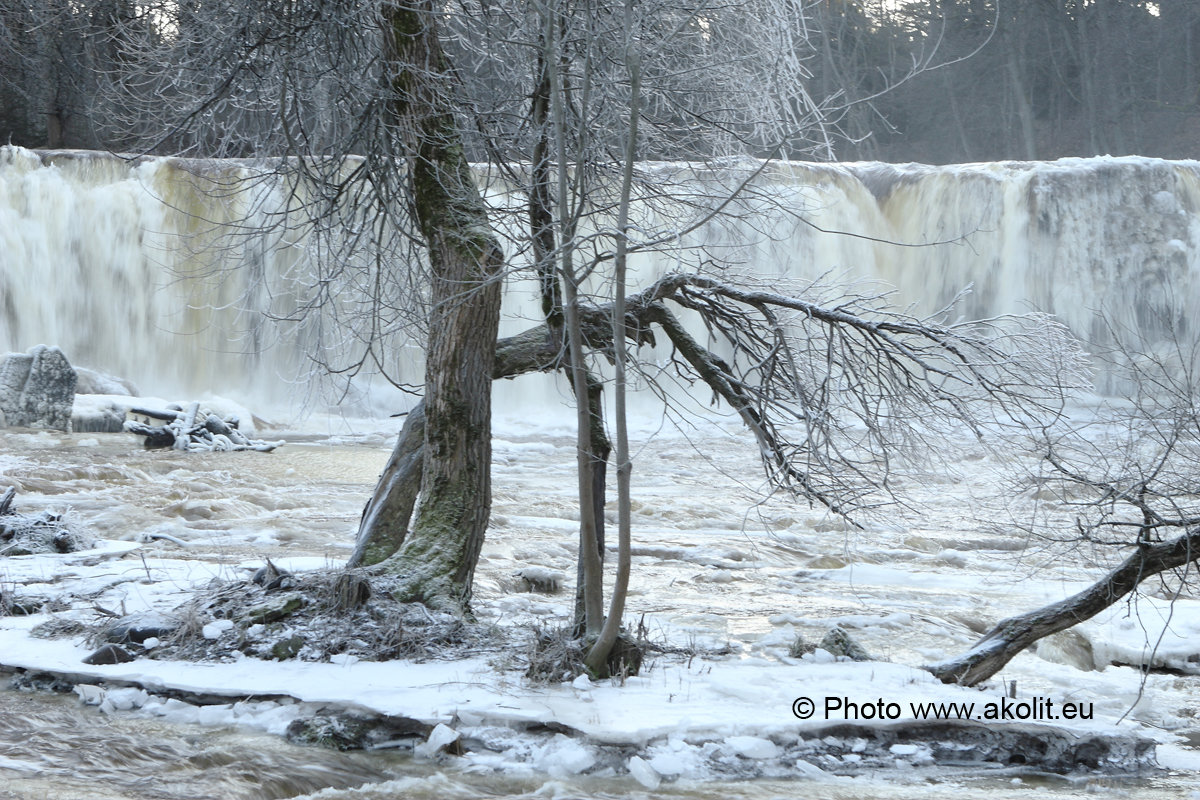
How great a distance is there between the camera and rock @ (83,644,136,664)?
18.0 feet

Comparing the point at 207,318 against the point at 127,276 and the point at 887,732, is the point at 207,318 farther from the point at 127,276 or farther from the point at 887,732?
the point at 887,732

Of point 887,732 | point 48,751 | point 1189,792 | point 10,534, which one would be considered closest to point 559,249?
point 887,732

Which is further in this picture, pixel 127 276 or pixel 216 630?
pixel 127 276

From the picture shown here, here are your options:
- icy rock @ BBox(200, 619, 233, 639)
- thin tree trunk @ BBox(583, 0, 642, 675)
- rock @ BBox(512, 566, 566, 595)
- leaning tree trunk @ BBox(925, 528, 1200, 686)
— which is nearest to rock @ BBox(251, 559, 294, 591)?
icy rock @ BBox(200, 619, 233, 639)

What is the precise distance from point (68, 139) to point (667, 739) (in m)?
27.3

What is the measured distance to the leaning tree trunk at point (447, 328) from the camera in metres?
6.06

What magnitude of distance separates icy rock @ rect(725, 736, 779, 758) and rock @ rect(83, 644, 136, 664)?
9.39 ft

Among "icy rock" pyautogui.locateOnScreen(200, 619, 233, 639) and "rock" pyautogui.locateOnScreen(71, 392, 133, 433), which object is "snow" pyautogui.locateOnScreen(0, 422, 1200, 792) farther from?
"rock" pyautogui.locateOnScreen(71, 392, 133, 433)

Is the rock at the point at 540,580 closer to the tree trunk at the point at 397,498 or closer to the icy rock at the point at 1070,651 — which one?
the tree trunk at the point at 397,498

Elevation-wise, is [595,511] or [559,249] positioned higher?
[559,249]

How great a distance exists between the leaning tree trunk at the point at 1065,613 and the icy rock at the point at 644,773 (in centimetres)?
188

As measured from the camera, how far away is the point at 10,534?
8.88 meters

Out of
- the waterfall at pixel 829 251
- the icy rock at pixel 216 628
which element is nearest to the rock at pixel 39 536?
the icy rock at pixel 216 628

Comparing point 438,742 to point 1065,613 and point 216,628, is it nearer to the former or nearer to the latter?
point 216,628
